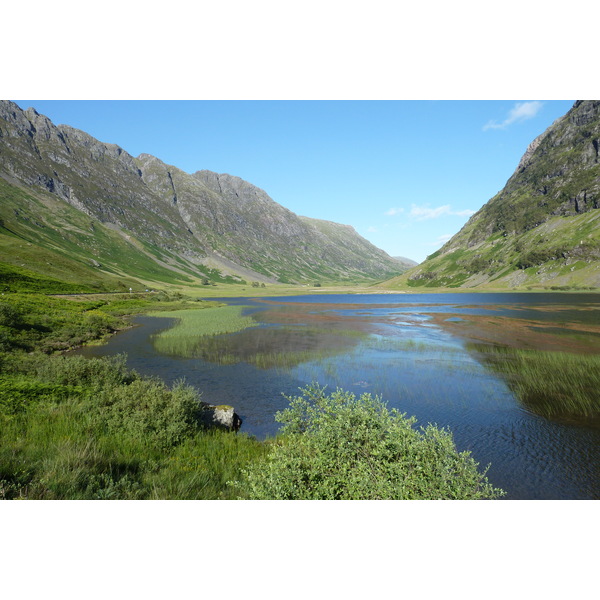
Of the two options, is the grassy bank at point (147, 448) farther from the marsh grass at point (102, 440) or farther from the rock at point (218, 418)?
the rock at point (218, 418)

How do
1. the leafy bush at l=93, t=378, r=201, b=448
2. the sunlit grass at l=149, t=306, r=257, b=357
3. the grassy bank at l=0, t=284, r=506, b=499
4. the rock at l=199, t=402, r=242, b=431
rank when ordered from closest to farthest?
the grassy bank at l=0, t=284, r=506, b=499 < the leafy bush at l=93, t=378, r=201, b=448 < the rock at l=199, t=402, r=242, b=431 < the sunlit grass at l=149, t=306, r=257, b=357

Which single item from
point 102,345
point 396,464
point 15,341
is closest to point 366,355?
point 396,464

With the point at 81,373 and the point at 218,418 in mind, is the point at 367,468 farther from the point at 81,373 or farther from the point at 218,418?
the point at 81,373

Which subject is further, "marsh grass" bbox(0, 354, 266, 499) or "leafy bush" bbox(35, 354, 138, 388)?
"leafy bush" bbox(35, 354, 138, 388)

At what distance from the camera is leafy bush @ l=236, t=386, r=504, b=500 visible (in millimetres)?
8195

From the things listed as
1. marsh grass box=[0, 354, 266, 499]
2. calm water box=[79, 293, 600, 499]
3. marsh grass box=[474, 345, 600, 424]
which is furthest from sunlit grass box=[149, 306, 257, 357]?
marsh grass box=[474, 345, 600, 424]

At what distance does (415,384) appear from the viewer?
88.8ft

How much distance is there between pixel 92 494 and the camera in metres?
7.24

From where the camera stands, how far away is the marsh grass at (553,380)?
2155 cm

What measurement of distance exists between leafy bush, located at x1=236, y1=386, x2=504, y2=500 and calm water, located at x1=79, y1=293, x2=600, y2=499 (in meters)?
6.26

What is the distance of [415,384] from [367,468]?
786 inches

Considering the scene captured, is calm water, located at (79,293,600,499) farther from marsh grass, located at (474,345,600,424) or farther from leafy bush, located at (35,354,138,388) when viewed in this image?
leafy bush, located at (35,354,138,388)

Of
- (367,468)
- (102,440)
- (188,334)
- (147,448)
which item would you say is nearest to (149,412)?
(147,448)

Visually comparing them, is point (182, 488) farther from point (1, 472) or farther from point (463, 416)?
point (463, 416)
